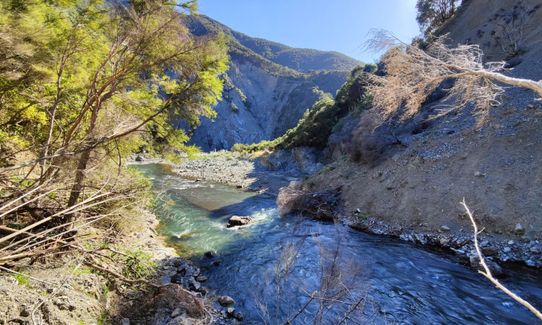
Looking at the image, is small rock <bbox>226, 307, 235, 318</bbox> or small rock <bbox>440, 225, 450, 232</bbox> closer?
small rock <bbox>226, 307, 235, 318</bbox>

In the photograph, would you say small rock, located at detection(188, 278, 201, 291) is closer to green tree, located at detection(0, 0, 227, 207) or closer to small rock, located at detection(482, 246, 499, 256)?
green tree, located at detection(0, 0, 227, 207)

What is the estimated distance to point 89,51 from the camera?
8828 millimetres

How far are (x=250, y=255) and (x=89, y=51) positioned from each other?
8884mm

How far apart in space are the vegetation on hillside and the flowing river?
282 centimetres

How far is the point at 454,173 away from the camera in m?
15.7

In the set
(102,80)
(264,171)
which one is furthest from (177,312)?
(264,171)

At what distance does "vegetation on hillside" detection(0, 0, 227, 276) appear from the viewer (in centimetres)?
795

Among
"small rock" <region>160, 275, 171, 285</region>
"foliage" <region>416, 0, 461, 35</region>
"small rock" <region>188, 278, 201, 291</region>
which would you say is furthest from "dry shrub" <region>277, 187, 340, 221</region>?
"foliage" <region>416, 0, 461, 35</region>

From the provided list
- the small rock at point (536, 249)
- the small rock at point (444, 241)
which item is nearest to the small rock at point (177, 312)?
the small rock at point (444, 241)

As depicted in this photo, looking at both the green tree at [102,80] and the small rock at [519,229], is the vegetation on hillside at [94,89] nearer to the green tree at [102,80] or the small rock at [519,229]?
the green tree at [102,80]

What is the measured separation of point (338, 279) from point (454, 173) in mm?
12493

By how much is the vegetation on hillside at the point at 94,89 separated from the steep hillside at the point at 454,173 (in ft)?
26.8

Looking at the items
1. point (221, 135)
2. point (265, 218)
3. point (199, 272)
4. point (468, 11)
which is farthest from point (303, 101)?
point (199, 272)

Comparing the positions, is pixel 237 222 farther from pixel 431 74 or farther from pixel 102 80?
pixel 431 74
